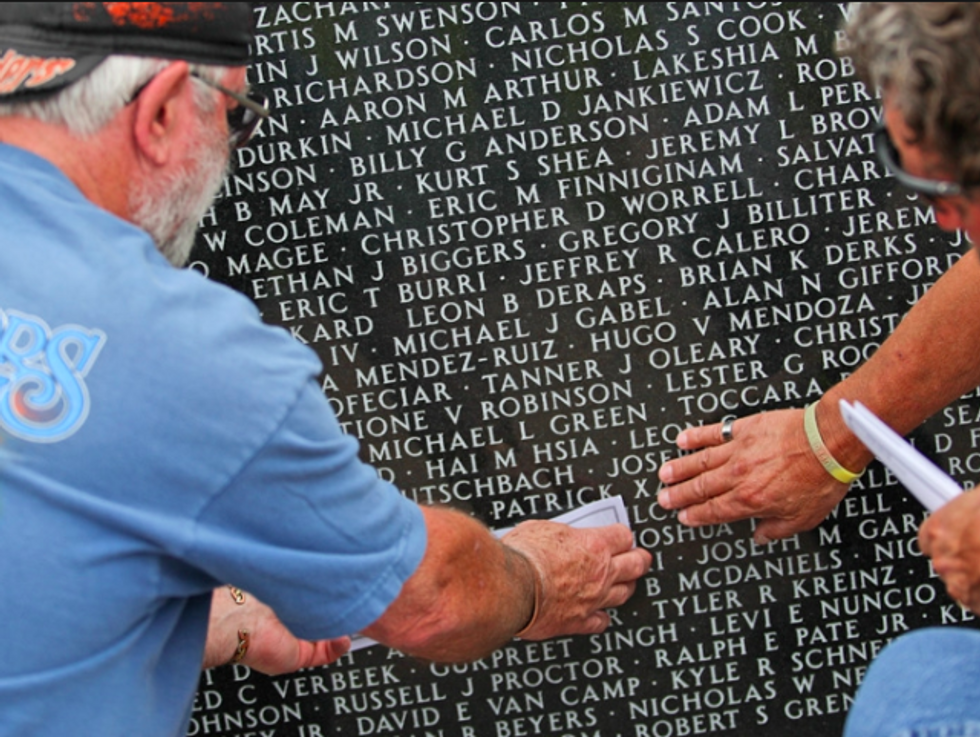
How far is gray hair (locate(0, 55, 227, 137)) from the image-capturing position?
159 centimetres

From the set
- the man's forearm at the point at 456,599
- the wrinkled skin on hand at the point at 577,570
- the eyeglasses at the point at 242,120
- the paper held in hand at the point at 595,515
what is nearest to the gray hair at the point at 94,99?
the eyeglasses at the point at 242,120


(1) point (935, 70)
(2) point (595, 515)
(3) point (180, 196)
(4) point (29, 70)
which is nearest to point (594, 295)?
(2) point (595, 515)

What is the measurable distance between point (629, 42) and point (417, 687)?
158 centimetres

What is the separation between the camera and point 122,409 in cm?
144

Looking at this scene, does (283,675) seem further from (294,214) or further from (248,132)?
(248,132)

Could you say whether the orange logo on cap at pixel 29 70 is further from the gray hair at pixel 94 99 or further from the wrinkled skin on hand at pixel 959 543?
the wrinkled skin on hand at pixel 959 543

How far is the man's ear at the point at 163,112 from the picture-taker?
1618 millimetres

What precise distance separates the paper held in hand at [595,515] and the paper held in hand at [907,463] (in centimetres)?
80

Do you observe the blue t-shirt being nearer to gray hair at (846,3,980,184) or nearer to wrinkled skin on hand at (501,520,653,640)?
wrinkled skin on hand at (501,520,653,640)

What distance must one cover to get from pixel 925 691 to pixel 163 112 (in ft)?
4.80

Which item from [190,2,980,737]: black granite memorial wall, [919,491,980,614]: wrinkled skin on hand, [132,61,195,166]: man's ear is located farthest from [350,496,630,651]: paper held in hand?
[132,61,195,166]: man's ear

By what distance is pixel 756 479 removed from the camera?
2.31m

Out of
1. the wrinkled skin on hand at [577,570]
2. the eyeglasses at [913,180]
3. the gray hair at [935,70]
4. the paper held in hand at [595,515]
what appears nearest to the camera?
the gray hair at [935,70]

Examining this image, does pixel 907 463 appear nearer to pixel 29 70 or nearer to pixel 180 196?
pixel 180 196
